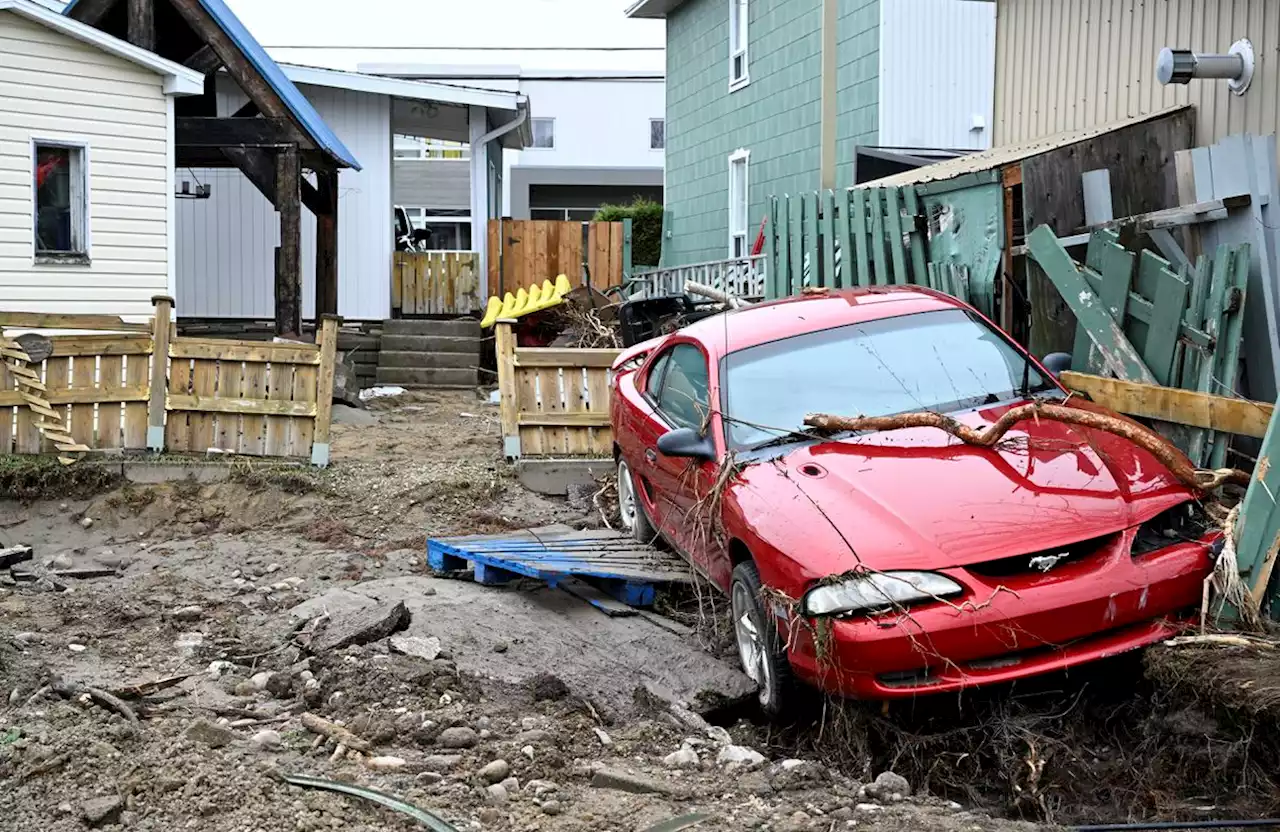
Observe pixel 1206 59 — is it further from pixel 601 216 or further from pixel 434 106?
pixel 601 216

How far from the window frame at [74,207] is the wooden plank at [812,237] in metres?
8.28

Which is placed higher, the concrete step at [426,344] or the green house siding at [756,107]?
the green house siding at [756,107]

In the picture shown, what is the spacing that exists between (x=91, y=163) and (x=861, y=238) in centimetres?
906

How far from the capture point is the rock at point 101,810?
4160mm

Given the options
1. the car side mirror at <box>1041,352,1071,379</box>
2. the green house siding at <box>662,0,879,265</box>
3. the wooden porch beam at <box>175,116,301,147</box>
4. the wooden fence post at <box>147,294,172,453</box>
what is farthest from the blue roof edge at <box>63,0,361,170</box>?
the car side mirror at <box>1041,352,1071,379</box>

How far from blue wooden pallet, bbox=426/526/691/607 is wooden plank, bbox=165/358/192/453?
3289mm

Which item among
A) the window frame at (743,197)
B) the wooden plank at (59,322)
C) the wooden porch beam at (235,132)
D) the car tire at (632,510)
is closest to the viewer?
the car tire at (632,510)

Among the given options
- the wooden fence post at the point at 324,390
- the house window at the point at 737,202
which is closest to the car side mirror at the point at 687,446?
the wooden fence post at the point at 324,390

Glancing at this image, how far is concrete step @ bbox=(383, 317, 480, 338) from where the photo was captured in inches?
787

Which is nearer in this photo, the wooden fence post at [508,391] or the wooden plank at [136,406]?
the wooden fence post at [508,391]

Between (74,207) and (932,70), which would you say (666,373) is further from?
(932,70)

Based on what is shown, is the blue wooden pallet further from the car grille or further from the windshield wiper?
the car grille

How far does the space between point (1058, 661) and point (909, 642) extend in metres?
0.53

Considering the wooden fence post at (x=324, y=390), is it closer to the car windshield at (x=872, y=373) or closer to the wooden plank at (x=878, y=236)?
the wooden plank at (x=878, y=236)
